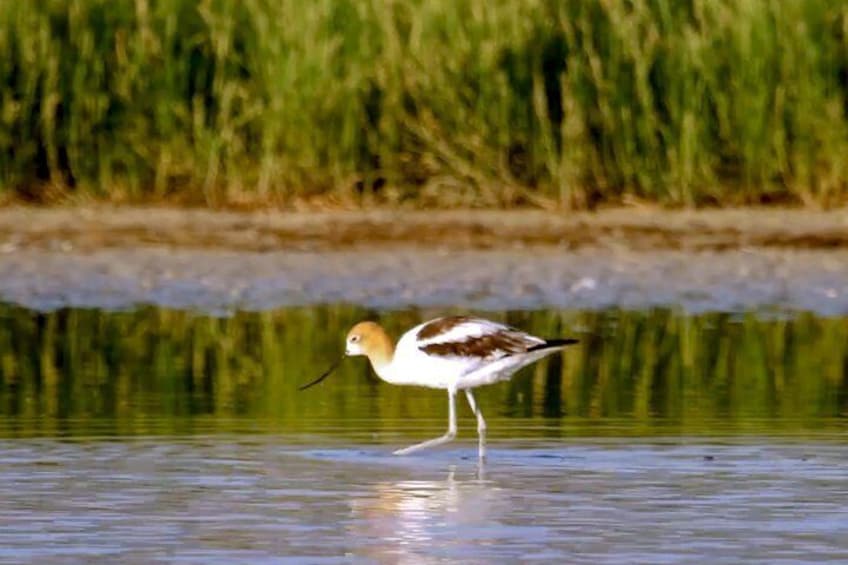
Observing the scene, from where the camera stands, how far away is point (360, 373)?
11.4 meters

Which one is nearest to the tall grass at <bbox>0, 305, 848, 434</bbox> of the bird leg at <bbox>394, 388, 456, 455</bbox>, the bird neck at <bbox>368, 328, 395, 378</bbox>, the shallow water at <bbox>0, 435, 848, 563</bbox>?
the bird neck at <bbox>368, 328, 395, 378</bbox>

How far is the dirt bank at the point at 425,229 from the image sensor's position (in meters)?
14.5

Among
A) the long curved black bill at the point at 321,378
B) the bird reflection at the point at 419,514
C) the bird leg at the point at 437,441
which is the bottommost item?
the bird reflection at the point at 419,514

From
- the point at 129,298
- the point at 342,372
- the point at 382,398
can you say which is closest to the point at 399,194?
the point at 129,298

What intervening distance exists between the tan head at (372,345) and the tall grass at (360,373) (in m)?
0.26

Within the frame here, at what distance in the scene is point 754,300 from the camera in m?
13.0

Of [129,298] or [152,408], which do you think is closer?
[152,408]

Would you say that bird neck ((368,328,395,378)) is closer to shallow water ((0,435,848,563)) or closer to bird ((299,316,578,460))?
bird ((299,316,578,460))

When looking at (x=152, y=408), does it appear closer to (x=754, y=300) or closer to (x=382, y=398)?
(x=382, y=398)

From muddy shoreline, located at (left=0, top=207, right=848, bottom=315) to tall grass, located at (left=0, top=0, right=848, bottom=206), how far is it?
11.5 inches

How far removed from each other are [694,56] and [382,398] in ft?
18.2

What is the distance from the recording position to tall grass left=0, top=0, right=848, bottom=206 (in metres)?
15.2

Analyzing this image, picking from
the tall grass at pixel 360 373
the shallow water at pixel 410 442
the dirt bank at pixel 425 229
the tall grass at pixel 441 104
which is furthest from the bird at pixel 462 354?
the tall grass at pixel 441 104

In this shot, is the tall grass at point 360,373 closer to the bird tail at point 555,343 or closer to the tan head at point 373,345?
the tan head at point 373,345
